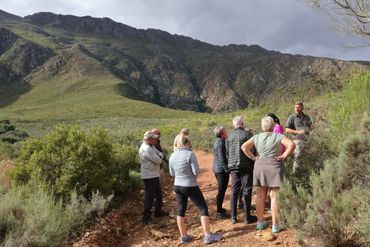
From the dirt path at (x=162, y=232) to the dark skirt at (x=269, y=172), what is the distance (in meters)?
0.74

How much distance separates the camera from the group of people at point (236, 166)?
6551 mm

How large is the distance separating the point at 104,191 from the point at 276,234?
4441 millimetres

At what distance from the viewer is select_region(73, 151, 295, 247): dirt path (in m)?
6.44

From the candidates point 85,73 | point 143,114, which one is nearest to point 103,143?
point 143,114

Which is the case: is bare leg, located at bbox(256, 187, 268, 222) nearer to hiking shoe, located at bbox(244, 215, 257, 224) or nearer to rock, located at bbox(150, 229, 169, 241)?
hiking shoe, located at bbox(244, 215, 257, 224)

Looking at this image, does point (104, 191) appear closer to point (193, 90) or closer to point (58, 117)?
point (58, 117)

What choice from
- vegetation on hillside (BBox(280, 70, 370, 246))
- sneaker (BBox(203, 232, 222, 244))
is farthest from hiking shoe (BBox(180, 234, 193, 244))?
vegetation on hillside (BBox(280, 70, 370, 246))

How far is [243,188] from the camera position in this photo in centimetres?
730

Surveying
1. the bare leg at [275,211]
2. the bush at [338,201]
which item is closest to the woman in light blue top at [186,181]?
the bare leg at [275,211]

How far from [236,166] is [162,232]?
1.89 m

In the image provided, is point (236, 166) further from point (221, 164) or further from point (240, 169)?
point (221, 164)

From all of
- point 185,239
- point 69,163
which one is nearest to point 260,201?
point 185,239

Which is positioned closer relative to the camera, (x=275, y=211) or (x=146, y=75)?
(x=275, y=211)

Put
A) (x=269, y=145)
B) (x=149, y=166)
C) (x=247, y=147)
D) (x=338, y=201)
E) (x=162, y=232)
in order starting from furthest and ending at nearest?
(x=149, y=166), (x=162, y=232), (x=247, y=147), (x=269, y=145), (x=338, y=201)
